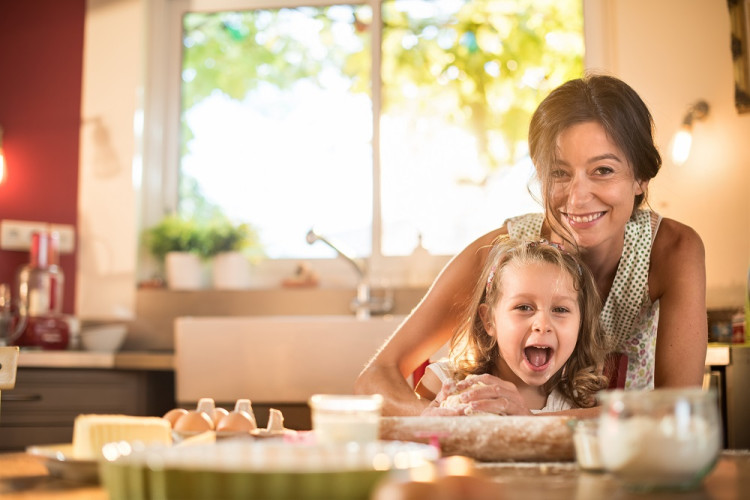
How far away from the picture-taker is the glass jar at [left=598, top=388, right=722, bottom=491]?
74 cm

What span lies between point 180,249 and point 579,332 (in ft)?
7.74

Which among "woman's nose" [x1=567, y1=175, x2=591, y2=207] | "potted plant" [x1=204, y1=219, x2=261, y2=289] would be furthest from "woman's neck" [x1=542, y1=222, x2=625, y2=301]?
"potted plant" [x1=204, y1=219, x2=261, y2=289]

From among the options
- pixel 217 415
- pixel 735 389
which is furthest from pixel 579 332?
pixel 735 389

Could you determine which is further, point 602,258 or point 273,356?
point 273,356

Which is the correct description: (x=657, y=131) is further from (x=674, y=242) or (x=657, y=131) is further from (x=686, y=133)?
(x=674, y=242)

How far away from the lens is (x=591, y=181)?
1705mm

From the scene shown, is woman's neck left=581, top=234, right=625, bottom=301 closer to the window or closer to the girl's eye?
the girl's eye

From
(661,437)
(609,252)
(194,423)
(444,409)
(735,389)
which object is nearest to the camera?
(661,437)

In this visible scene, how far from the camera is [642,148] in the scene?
69.5 inches

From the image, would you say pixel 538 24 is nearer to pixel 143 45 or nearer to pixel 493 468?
pixel 143 45

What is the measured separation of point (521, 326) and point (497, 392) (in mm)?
262

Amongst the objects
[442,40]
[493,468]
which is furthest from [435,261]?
[493,468]

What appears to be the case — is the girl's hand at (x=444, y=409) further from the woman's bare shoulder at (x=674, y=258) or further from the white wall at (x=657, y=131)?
the white wall at (x=657, y=131)

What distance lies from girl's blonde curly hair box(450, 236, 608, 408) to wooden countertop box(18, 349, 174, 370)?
154 cm
